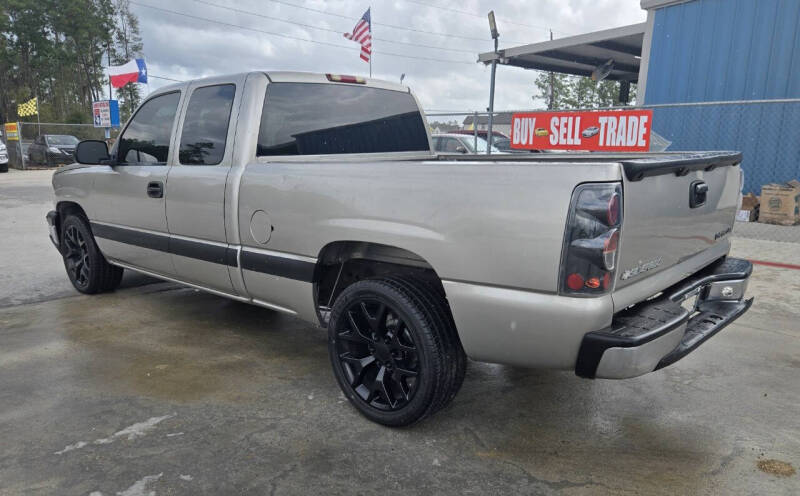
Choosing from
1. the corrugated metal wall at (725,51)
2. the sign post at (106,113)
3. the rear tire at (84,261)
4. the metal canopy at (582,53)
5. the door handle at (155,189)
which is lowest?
the rear tire at (84,261)

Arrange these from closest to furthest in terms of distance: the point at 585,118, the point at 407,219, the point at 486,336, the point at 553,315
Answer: the point at 553,315 → the point at 486,336 → the point at 407,219 → the point at 585,118

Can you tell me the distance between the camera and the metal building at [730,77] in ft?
31.8

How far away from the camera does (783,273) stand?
6.22 metres

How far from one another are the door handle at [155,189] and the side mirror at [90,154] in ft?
2.23

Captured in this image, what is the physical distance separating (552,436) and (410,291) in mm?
1013

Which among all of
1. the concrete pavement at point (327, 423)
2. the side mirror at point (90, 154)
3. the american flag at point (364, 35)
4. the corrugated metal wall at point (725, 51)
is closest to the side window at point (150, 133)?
the side mirror at point (90, 154)

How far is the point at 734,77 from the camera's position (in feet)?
33.9

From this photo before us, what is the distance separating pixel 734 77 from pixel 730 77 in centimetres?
7

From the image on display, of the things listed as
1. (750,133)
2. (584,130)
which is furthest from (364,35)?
(750,133)

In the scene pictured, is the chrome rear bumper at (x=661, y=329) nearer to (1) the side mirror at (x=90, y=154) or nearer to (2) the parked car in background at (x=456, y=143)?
(1) the side mirror at (x=90, y=154)

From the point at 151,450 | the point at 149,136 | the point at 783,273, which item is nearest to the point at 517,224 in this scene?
the point at 151,450

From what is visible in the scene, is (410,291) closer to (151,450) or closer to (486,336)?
(486,336)

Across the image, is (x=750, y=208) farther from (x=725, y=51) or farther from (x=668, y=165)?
(x=668, y=165)

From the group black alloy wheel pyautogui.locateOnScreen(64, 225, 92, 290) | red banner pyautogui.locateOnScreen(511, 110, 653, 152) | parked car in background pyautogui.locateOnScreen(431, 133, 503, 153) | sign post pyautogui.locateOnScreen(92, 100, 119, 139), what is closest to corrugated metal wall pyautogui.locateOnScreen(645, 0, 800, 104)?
red banner pyautogui.locateOnScreen(511, 110, 653, 152)
